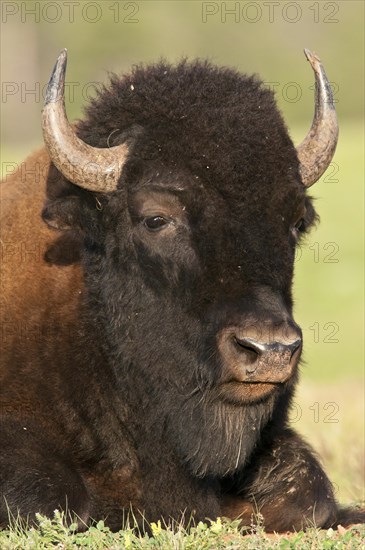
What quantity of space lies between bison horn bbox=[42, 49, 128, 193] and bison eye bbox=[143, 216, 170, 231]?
31 cm

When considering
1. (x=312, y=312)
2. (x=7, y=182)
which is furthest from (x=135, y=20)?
(x=7, y=182)

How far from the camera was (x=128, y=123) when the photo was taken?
6566mm

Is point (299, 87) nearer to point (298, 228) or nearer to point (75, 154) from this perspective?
point (298, 228)

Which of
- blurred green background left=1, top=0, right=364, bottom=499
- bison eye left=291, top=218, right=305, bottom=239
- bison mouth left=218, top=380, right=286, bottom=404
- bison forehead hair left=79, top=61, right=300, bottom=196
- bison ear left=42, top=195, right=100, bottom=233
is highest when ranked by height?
bison forehead hair left=79, top=61, right=300, bottom=196

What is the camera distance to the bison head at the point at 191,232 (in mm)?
6004

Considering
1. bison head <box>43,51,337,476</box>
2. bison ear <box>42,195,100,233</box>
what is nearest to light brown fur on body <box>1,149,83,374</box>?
bison head <box>43,51,337,476</box>

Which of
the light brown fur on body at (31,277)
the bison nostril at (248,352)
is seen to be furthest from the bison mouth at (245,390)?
the light brown fur on body at (31,277)

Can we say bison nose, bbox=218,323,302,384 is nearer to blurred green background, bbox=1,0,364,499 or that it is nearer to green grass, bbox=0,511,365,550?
green grass, bbox=0,511,365,550

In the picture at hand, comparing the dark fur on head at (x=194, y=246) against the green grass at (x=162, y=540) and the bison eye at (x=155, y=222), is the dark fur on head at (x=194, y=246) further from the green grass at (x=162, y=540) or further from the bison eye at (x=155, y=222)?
the green grass at (x=162, y=540)

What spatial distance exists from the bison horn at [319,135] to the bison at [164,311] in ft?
0.04

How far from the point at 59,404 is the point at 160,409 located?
65 centimetres

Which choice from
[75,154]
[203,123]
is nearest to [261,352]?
[203,123]

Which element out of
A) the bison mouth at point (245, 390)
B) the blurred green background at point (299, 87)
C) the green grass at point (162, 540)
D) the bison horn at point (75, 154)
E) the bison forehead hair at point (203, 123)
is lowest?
the blurred green background at point (299, 87)

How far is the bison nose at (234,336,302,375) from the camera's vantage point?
5580mm
